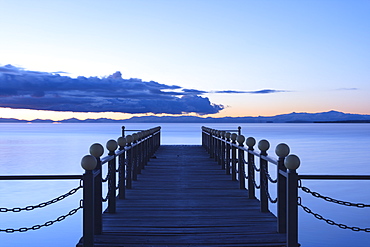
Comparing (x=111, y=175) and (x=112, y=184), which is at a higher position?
(x=111, y=175)

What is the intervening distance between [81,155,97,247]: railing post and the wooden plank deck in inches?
10.3

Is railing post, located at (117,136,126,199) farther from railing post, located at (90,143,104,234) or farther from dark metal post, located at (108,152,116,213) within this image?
railing post, located at (90,143,104,234)

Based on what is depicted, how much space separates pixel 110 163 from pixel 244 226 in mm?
1986

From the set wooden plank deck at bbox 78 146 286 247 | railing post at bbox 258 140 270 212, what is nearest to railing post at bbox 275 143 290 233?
wooden plank deck at bbox 78 146 286 247

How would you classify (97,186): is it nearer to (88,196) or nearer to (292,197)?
(88,196)

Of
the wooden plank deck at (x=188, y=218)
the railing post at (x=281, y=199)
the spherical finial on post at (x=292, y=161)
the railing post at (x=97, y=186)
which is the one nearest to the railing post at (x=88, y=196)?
the wooden plank deck at (x=188, y=218)

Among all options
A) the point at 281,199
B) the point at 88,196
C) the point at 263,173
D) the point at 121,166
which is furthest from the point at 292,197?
the point at 121,166

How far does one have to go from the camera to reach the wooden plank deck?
15.1ft

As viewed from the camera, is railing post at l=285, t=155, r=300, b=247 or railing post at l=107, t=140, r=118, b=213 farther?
railing post at l=107, t=140, r=118, b=213

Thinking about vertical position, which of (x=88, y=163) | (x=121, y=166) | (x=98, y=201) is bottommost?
(x=98, y=201)

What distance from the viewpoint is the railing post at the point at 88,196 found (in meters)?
4.05

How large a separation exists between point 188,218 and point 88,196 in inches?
75.5

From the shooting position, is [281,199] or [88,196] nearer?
[88,196]

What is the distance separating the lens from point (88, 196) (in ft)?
13.5
